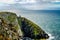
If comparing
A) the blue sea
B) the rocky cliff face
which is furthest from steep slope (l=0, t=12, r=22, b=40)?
the blue sea

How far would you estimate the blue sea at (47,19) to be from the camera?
7.98 feet

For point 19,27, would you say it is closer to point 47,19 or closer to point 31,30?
point 31,30

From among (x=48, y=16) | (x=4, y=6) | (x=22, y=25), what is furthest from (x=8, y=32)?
(x=48, y=16)

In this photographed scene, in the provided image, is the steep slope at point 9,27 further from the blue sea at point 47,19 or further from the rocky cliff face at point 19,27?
the blue sea at point 47,19

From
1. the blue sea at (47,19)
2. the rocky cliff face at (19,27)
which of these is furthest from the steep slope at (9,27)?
the blue sea at (47,19)

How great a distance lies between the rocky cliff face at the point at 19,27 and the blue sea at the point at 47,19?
0.06 meters

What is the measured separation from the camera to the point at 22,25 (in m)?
2.43

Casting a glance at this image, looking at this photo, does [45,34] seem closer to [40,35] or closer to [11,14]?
[40,35]

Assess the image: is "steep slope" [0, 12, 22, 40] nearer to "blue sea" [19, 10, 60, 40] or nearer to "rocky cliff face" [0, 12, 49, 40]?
"rocky cliff face" [0, 12, 49, 40]

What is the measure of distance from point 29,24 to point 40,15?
0.19 m

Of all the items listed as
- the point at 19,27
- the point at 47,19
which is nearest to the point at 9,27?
the point at 19,27

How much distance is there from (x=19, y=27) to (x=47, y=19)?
39 centimetres

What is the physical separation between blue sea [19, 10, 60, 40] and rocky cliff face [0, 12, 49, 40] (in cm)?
6

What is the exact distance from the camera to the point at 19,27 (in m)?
2.42
